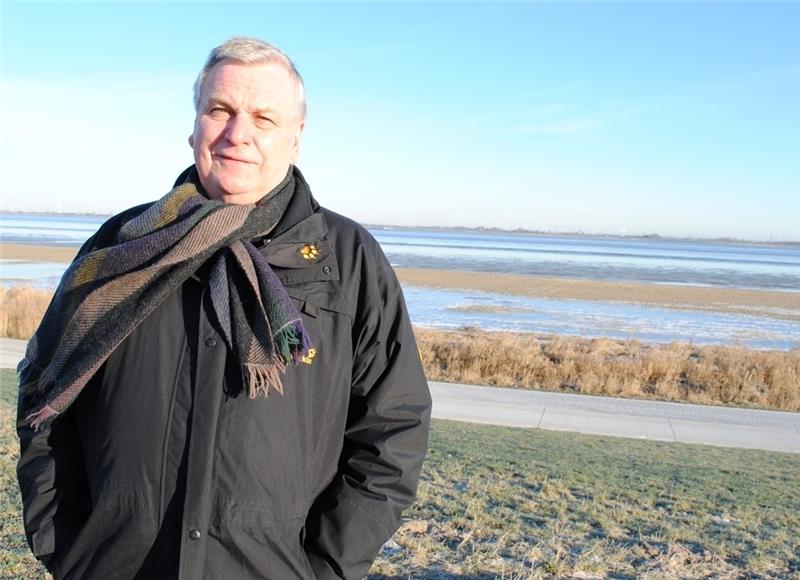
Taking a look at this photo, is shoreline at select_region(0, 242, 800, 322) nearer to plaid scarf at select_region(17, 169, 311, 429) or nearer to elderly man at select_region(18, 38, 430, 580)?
elderly man at select_region(18, 38, 430, 580)

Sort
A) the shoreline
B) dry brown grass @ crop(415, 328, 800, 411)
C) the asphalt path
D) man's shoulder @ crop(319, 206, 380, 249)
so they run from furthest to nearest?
the shoreline → dry brown grass @ crop(415, 328, 800, 411) → the asphalt path → man's shoulder @ crop(319, 206, 380, 249)

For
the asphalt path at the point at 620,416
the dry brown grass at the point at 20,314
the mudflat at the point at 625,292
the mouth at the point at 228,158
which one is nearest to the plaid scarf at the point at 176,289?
the mouth at the point at 228,158

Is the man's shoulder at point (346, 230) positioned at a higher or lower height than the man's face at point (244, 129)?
lower

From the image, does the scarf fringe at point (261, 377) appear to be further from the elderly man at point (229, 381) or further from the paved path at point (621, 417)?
the paved path at point (621, 417)

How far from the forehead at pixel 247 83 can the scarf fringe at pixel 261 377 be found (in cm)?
66

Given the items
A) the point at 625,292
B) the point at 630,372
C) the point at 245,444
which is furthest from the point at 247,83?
the point at 625,292

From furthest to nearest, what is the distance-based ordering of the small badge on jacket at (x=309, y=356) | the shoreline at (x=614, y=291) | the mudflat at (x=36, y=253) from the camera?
the mudflat at (x=36, y=253) → the shoreline at (x=614, y=291) → the small badge on jacket at (x=309, y=356)

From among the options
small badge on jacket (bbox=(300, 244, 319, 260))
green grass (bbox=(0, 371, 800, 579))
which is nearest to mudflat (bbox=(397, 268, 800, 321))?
green grass (bbox=(0, 371, 800, 579))

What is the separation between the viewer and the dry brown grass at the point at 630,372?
12906 mm

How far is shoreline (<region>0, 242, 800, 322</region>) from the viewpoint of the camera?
103 ft

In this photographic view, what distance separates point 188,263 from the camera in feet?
6.53

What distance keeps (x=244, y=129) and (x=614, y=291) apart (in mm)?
35336

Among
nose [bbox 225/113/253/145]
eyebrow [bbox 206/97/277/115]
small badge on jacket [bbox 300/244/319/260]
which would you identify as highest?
eyebrow [bbox 206/97/277/115]

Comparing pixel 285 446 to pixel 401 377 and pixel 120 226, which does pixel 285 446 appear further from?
pixel 120 226
